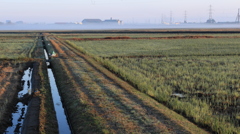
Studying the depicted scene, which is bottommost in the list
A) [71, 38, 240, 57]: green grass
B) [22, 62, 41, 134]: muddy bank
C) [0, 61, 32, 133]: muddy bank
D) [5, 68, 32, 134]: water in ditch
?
[71, 38, 240, 57]: green grass

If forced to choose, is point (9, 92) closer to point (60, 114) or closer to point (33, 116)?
point (60, 114)

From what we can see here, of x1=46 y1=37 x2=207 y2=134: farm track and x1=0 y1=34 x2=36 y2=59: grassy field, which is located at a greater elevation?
x1=46 y1=37 x2=207 y2=134: farm track

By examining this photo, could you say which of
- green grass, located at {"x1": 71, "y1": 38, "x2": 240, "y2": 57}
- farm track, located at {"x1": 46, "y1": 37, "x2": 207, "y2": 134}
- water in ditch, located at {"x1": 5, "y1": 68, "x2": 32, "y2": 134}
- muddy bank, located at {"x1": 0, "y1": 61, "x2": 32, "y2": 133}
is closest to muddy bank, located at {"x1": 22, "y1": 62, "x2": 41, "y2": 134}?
water in ditch, located at {"x1": 5, "y1": 68, "x2": 32, "y2": 134}

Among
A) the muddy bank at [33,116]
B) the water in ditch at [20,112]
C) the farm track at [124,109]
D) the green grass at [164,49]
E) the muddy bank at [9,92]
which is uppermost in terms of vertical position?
the farm track at [124,109]

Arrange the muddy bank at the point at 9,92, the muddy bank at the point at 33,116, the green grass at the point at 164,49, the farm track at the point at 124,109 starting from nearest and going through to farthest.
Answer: the farm track at the point at 124,109 → the muddy bank at the point at 33,116 → the muddy bank at the point at 9,92 → the green grass at the point at 164,49

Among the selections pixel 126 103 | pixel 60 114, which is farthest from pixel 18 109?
pixel 126 103

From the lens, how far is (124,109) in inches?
475

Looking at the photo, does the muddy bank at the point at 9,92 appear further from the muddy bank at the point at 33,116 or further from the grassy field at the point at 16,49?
the grassy field at the point at 16,49

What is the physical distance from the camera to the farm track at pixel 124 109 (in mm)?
9883

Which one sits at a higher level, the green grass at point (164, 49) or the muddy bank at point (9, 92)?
the muddy bank at point (9, 92)

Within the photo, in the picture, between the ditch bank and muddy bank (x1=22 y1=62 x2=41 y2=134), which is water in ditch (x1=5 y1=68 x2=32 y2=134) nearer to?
the ditch bank

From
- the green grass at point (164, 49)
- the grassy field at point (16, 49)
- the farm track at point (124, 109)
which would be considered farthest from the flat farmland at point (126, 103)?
the green grass at point (164, 49)

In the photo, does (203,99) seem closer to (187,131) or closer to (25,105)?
(187,131)

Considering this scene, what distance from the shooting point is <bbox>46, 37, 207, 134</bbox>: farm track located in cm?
988
